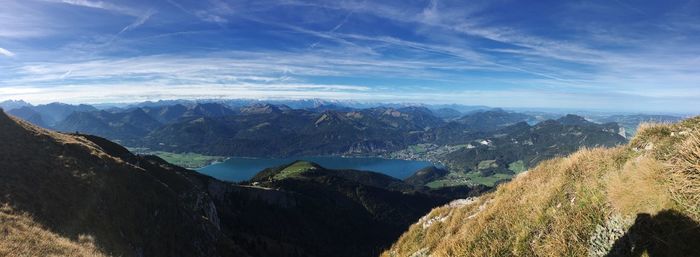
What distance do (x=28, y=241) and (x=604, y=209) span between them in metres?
39.2

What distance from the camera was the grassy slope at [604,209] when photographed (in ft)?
28.3

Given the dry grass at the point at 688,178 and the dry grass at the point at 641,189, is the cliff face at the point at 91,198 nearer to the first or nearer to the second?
the dry grass at the point at 641,189

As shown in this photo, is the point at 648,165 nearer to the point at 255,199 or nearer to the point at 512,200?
the point at 512,200

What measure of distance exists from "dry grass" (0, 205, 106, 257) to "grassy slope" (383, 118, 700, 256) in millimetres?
29345

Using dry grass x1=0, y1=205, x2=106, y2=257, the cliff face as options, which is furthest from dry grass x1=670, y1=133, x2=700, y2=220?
the cliff face

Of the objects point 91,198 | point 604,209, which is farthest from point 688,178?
point 91,198

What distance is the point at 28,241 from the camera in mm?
29266

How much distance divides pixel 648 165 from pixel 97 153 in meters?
74.2

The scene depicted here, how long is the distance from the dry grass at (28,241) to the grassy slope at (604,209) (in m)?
29.3

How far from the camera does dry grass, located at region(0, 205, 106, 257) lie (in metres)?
26.9

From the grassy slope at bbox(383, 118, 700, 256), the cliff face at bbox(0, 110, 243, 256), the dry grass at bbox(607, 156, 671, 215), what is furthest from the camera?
the cliff face at bbox(0, 110, 243, 256)

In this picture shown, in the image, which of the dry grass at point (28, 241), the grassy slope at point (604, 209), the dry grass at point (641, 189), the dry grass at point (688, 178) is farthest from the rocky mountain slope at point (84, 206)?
the dry grass at point (688, 178)

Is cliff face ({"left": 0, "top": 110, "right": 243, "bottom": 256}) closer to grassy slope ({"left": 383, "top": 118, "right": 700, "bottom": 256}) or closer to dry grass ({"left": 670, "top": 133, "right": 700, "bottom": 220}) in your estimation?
grassy slope ({"left": 383, "top": 118, "right": 700, "bottom": 256})

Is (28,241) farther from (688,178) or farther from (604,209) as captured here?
(688,178)
